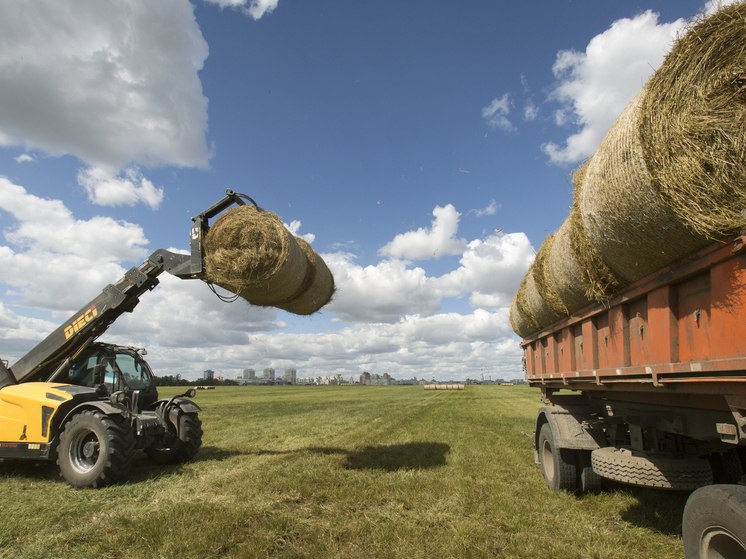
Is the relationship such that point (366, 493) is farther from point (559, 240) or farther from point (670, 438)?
point (559, 240)

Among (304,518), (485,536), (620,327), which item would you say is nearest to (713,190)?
(620,327)

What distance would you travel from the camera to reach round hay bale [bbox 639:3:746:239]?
2.65 metres

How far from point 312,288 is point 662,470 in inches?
211

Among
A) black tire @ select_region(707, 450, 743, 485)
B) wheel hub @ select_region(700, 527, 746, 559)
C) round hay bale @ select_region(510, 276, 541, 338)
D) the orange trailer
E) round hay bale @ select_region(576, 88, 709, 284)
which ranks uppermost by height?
round hay bale @ select_region(576, 88, 709, 284)

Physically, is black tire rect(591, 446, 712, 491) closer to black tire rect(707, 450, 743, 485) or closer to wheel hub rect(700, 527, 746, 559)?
black tire rect(707, 450, 743, 485)

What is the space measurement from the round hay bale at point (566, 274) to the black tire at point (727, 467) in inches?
91.7

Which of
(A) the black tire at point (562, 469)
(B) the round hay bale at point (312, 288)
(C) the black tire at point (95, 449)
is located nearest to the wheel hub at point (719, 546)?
(A) the black tire at point (562, 469)

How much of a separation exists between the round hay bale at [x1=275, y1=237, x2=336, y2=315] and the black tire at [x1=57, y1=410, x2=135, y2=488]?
3248 millimetres

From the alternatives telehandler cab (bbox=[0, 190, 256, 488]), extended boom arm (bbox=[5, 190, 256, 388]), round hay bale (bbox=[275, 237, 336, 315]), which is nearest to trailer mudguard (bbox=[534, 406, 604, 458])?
round hay bale (bbox=[275, 237, 336, 315])

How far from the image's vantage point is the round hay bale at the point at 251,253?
643 cm

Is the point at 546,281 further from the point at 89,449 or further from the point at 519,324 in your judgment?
the point at 89,449

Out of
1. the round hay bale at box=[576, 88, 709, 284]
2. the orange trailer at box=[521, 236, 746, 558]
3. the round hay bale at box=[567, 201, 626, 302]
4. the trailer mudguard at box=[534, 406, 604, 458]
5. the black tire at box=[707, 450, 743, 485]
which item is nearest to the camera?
the orange trailer at box=[521, 236, 746, 558]

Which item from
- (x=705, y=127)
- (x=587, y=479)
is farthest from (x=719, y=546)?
(x=587, y=479)

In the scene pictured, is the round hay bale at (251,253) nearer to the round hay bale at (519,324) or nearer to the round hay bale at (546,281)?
the round hay bale at (546,281)
